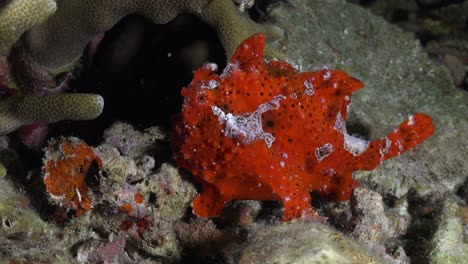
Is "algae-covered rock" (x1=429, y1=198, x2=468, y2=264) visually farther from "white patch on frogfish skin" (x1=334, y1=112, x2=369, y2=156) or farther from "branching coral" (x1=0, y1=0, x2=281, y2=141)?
"branching coral" (x1=0, y1=0, x2=281, y2=141)

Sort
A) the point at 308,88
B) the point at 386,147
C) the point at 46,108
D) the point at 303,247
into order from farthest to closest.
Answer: the point at 386,147
the point at 46,108
the point at 308,88
the point at 303,247

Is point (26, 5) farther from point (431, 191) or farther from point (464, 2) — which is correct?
point (464, 2)

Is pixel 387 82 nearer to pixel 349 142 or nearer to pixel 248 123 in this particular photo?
pixel 349 142

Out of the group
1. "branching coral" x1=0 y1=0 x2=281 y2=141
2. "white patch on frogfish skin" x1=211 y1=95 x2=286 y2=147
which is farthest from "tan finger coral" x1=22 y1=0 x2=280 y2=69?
"white patch on frogfish skin" x1=211 y1=95 x2=286 y2=147

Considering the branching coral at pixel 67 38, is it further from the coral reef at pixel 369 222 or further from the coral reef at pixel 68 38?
the coral reef at pixel 369 222

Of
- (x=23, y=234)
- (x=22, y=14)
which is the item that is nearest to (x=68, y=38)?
(x=22, y=14)

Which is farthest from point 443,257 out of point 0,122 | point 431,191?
point 0,122
